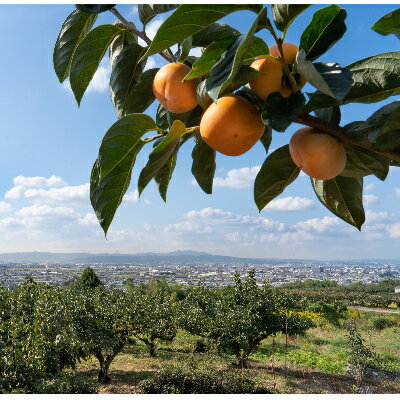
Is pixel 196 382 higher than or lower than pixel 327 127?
lower

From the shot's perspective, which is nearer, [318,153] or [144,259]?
[318,153]

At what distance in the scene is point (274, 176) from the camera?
414 millimetres

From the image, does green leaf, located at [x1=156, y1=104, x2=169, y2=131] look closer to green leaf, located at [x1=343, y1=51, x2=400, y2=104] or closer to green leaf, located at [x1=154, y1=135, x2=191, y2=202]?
green leaf, located at [x1=154, y1=135, x2=191, y2=202]

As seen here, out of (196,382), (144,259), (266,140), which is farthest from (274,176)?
(144,259)

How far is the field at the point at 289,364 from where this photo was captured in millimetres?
8016

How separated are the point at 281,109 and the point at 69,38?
333 mm

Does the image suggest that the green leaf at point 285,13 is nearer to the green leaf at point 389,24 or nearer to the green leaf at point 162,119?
the green leaf at point 389,24

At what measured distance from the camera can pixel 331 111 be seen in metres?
0.35

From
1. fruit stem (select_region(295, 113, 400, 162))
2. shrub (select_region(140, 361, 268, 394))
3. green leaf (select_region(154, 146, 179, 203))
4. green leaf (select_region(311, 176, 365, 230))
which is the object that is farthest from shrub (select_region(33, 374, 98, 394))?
fruit stem (select_region(295, 113, 400, 162))

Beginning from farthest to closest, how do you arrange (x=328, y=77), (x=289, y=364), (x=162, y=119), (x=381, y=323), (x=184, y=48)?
(x=381, y=323) < (x=289, y=364) < (x=162, y=119) < (x=184, y=48) < (x=328, y=77)

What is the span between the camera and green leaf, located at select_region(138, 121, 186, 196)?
0.34m

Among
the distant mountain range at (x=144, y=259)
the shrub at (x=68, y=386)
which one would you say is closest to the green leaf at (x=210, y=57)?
the shrub at (x=68, y=386)

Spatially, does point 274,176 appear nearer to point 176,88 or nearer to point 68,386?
point 176,88

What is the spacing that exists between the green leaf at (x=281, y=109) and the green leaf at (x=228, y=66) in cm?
4
